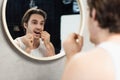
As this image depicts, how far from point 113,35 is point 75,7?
60 cm

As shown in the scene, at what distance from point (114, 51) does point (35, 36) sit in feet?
1.94

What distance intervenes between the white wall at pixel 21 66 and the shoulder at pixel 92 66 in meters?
0.54

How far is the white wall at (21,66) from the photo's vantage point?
1213 millimetres

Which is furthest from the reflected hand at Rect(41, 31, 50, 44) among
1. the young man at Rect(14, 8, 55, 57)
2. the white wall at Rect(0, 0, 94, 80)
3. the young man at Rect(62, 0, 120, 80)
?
the young man at Rect(62, 0, 120, 80)

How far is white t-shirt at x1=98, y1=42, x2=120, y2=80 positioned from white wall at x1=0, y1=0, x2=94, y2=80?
1.91ft

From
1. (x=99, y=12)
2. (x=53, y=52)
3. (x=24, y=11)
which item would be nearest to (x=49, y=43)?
(x=53, y=52)

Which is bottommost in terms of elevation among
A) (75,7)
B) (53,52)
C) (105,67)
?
(53,52)

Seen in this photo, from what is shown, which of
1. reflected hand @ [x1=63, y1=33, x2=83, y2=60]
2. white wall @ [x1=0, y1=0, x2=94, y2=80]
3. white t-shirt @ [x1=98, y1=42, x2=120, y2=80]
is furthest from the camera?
white wall @ [x1=0, y1=0, x2=94, y2=80]

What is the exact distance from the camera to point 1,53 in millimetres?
1204

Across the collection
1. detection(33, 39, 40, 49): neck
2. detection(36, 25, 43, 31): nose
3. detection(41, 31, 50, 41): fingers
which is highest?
detection(36, 25, 43, 31): nose

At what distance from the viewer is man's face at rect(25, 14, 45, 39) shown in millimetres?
1246

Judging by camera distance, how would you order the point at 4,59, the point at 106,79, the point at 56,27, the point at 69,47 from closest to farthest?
the point at 106,79, the point at 69,47, the point at 4,59, the point at 56,27

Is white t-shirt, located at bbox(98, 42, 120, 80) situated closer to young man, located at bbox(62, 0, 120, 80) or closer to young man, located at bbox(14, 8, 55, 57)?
young man, located at bbox(62, 0, 120, 80)

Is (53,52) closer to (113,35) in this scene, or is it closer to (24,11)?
(24,11)
